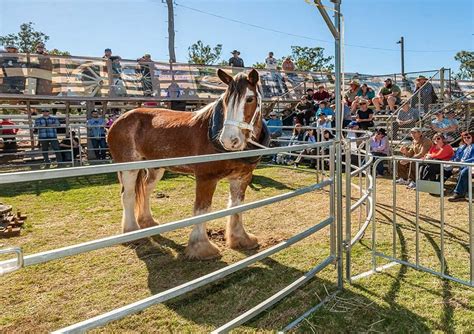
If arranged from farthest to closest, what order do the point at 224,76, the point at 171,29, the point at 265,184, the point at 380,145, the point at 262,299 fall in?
the point at 171,29, the point at 380,145, the point at 265,184, the point at 224,76, the point at 262,299

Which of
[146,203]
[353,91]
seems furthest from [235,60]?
[146,203]

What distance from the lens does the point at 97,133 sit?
1259 centimetres

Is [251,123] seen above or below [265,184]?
above

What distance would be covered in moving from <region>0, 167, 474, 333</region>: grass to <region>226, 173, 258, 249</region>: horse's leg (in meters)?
0.15

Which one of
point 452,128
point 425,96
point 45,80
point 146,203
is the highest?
point 45,80

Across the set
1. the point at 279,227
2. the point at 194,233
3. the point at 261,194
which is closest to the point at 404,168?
the point at 261,194

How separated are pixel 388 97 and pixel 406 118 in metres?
1.37

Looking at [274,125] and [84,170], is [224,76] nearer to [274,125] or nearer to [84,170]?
[84,170]

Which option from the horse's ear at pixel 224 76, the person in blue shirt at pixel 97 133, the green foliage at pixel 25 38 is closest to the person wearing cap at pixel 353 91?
the person in blue shirt at pixel 97 133

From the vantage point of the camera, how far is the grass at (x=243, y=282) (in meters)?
2.93

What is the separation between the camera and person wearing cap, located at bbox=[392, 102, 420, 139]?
10602 millimetres

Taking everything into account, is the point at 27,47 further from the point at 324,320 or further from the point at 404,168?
the point at 324,320

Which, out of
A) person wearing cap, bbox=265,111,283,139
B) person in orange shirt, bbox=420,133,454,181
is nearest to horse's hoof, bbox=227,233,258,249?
person in orange shirt, bbox=420,133,454,181

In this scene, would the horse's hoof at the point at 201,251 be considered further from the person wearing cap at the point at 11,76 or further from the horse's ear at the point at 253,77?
the person wearing cap at the point at 11,76
